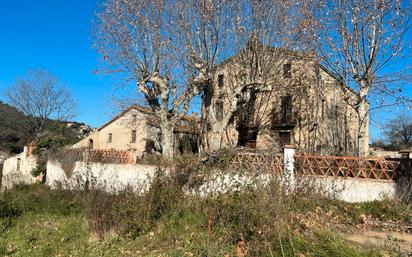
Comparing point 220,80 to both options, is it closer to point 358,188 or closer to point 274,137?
point 274,137

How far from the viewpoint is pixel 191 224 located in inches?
256

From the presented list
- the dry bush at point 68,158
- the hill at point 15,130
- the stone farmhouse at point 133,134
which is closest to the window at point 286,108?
the stone farmhouse at point 133,134

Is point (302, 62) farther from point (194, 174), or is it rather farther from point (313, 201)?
point (313, 201)

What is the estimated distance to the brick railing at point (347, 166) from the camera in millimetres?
9625

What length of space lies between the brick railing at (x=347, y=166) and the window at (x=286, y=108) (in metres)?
11.7

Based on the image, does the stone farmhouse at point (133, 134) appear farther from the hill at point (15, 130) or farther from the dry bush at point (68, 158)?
the dry bush at point (68, 158)

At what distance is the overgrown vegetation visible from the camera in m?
4.84

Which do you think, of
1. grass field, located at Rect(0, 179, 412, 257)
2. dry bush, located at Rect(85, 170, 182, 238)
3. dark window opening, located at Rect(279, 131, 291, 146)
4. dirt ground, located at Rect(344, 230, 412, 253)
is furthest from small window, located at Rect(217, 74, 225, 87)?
dirt ground, located at Rect(344, 230, 412, 253)

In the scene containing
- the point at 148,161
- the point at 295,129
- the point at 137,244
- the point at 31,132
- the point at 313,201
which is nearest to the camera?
the point at 137,244

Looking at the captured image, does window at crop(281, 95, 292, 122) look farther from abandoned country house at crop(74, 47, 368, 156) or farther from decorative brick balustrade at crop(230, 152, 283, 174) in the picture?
decorative brick balustrade at crop(230, 152, 283, 174)

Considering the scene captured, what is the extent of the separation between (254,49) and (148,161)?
7609 mm

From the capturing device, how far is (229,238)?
5379mm

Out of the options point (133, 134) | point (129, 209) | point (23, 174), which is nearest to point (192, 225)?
point (129, 209)

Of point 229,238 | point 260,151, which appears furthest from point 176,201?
point 260,151
